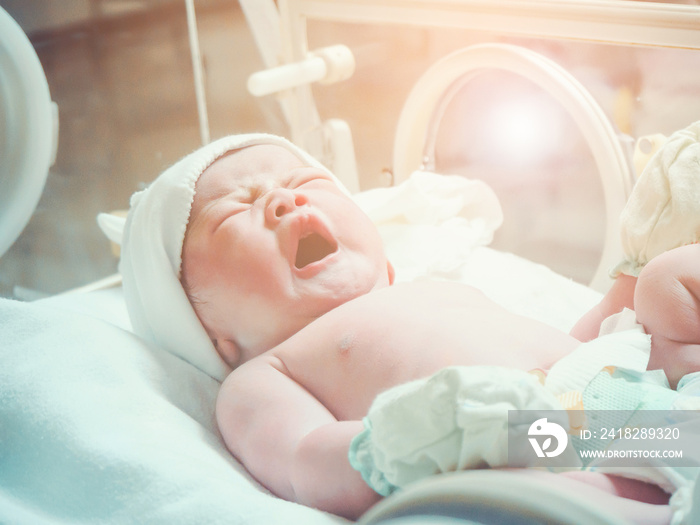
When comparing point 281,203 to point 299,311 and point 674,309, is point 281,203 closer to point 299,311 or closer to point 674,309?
point 299,311

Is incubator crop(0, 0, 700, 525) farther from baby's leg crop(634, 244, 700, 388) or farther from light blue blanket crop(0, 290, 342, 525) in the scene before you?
baby's leg crop(634, 244, 700, 388)

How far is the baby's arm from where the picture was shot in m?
0.64

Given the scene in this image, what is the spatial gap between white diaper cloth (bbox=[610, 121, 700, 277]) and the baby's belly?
0.51 feet

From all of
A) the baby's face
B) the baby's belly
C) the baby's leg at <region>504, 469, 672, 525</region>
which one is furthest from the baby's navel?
the baby's leg at <region>504, 469, 672, 525</region>

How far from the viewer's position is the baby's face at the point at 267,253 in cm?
92

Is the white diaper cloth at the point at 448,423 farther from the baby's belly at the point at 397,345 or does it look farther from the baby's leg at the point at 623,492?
the baby's belly at the point at 397,345

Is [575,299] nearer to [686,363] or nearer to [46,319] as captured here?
[686,363]

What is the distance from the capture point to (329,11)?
1589 millimetres

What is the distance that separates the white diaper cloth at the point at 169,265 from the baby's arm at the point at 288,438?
13 centimetres

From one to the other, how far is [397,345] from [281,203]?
0.29m

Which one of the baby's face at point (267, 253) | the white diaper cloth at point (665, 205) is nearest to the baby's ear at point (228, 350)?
the baby's face at point (267, 253)

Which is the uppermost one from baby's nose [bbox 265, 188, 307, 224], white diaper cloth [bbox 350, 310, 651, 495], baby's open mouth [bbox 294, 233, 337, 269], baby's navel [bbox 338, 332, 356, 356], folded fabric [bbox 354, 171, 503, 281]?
baby's nose [bbox 265, 188, 307, 224]

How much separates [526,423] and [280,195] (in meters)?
0.55

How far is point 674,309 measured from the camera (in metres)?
0.76
